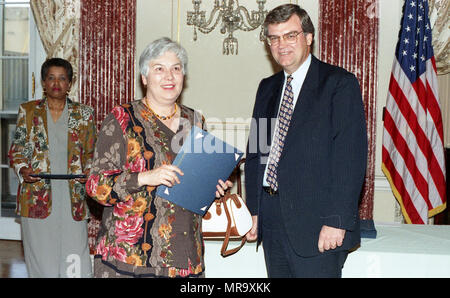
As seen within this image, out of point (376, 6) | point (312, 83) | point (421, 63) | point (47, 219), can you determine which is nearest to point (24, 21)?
point (47, 219)

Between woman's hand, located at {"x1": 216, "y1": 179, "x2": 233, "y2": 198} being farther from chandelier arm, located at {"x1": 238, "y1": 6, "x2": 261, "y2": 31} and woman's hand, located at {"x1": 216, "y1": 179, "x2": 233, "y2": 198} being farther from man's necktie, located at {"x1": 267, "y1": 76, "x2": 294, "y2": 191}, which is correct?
chandelier arm, located at {"x1": 238, "y1": 6, "x2": 261, "y2": 31}

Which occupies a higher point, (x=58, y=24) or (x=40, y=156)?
(x=58, y=24)

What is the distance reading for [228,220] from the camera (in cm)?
237

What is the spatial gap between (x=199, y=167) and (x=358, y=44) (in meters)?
3.67

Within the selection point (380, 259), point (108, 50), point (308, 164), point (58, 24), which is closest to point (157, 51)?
point (308, 164)

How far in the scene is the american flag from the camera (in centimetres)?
487

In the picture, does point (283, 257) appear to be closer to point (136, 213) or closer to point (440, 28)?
point (136, 213)

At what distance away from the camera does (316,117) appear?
2.15 metres

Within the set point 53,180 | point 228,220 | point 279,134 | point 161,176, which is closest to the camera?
point 161,176

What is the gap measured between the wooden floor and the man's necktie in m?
3.30

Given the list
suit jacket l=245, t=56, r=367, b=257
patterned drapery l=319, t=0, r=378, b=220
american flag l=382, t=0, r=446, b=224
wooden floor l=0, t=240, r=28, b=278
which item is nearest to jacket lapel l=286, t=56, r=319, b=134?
suit jacket l=245, t=56, r=367, b=257

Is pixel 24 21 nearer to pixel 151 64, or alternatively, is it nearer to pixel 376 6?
pixel 376 6
